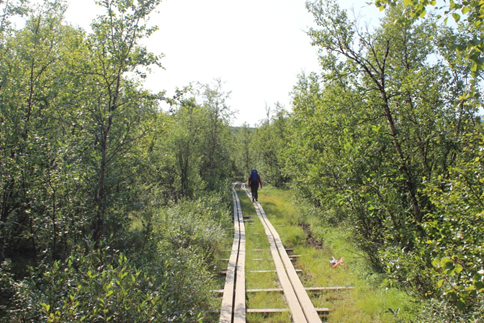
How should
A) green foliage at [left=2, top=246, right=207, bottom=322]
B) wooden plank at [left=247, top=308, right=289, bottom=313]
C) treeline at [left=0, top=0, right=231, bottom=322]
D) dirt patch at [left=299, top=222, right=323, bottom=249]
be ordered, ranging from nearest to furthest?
green foliage at [left=2, top=246, right=207, bottom=322], treeline at [left=0, top=0, right=231, bottom=322], wooden plank at [left=247, top=308, right=289, bottom=313], dirt patch at [left=299, top=222, right=323, bottom=249]

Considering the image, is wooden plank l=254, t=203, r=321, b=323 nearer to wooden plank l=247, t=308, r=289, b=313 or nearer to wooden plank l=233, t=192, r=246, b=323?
wooden plank l=247, t=308, r=289, b=313

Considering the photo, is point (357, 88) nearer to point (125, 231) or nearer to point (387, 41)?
point (387, 41)

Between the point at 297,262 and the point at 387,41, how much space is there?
628cm

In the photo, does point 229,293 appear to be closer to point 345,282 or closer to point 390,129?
point 345,282

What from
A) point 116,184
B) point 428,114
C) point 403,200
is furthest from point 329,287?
point 116,184

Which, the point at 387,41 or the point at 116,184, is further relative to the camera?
the point at 387,41

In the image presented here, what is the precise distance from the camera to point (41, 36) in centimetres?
801

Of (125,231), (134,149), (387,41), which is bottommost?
(125,231)

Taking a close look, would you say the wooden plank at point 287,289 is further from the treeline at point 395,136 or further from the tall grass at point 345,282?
the treeline at point 395,136

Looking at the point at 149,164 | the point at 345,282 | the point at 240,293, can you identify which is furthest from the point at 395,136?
the point at 149,164

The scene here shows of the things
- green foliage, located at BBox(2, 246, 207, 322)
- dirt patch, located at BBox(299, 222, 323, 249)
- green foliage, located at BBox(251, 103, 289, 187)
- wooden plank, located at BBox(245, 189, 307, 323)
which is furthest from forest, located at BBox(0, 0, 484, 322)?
green foliage, located at BBox(251, 103, 289, 187)

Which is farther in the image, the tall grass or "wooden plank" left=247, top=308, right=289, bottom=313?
"wooden plank" left=247, top=308, right=289, bottom=313

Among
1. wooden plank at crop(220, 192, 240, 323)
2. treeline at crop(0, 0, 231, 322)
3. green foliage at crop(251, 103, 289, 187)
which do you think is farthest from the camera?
green foliage at crop(251, 103, 289, 187)

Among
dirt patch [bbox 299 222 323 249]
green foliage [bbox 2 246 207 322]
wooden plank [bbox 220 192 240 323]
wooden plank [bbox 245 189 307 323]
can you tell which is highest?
green foliage [bbox 2 246 207 322]
